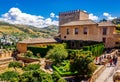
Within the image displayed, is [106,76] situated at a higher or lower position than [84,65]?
lower

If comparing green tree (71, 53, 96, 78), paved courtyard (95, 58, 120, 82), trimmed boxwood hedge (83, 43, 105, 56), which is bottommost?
paved courtyard (95, 58, 120, 82)

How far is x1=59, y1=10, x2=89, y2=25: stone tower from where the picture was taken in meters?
59.1

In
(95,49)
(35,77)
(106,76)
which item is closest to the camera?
(35,77)

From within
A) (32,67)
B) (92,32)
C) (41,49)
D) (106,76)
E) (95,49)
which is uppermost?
(92,32)

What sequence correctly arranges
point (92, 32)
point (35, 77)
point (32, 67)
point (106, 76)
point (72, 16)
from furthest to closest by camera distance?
point (72, 16), point (92, 32), point (32, 67), point (106, 76), point (35, 77)

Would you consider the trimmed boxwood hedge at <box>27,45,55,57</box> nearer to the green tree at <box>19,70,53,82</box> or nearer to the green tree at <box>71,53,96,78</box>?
the green tree at <box>71,53,96,78</box>

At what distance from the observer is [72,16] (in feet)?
197

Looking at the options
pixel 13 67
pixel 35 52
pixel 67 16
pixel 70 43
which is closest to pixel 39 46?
pixel 35 52

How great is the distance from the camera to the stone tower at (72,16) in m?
59.1

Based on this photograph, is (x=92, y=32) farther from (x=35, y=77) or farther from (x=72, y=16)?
(x=35, y=77)

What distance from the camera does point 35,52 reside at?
43469mm

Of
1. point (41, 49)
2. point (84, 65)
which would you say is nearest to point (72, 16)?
point (41, 49)

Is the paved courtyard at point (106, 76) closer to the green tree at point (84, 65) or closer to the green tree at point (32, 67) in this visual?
the green tree at point (84, 65)

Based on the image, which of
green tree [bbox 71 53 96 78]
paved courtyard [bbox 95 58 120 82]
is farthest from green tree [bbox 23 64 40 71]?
paved courtyard [bbox 95 58 120 82]
